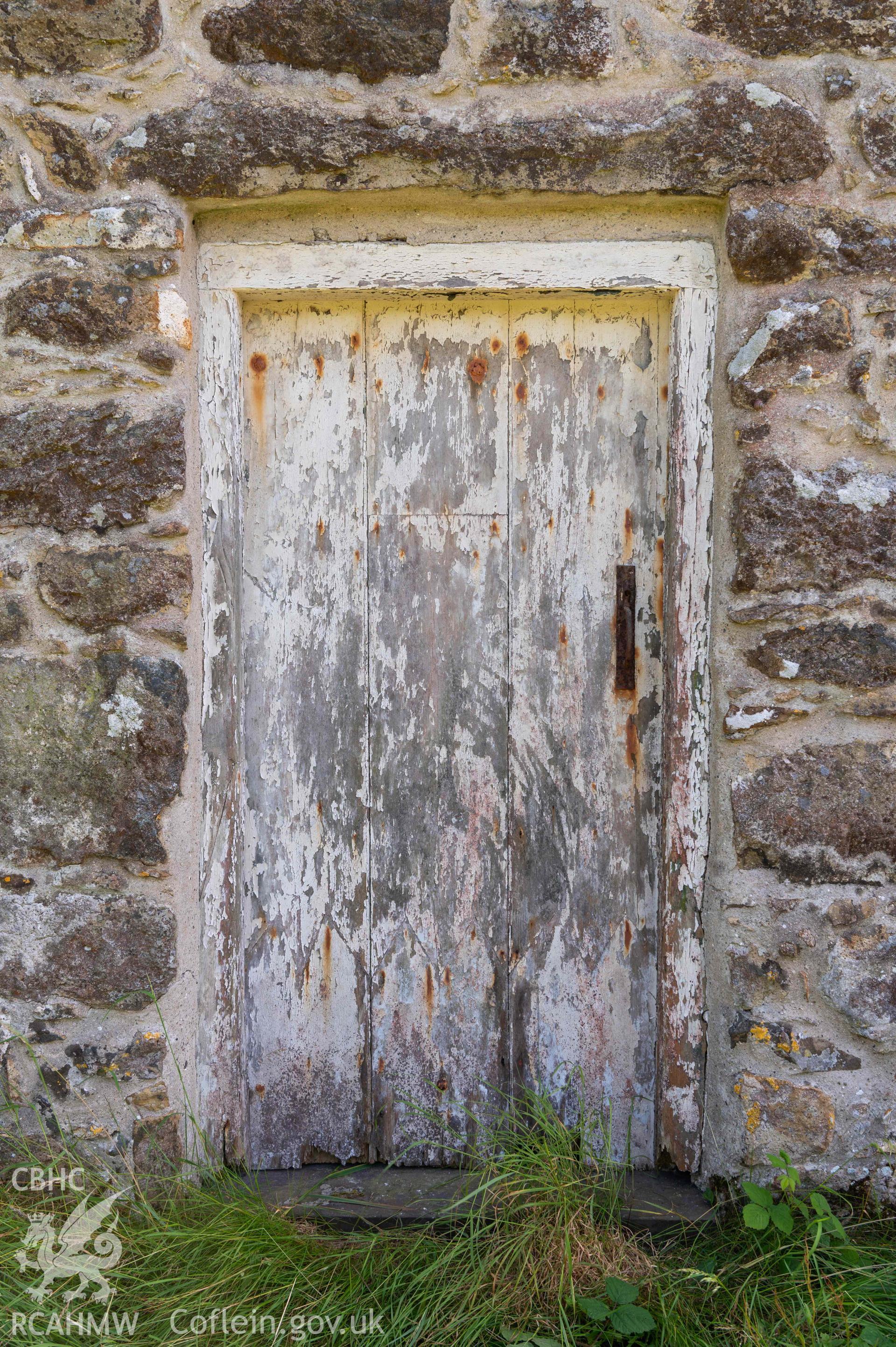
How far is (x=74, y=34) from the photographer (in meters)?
1.67

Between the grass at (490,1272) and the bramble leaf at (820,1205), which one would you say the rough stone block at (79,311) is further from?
the bramble leaf at (820,1205)

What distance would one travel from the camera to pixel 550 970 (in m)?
1.98

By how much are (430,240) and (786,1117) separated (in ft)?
5.96

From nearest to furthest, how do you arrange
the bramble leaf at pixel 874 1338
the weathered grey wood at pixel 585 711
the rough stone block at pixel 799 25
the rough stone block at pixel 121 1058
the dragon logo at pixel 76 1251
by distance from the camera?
1. the bramble leaf at pixel 874 1338
2. the dragon logo at pixel 76 1251
3. the rough stone block at pixel 799 25
4. the rough stone block at pixel 121 1058
5. the weathered grey wood at pixel 585 711

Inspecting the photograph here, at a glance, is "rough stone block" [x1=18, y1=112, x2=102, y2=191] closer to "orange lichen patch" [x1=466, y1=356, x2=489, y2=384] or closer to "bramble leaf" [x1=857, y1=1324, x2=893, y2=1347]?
"orange lichen patch" [x1=466, y1=356, x2=489, y2=384]

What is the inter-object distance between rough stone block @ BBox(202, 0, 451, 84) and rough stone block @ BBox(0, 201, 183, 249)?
336 mm

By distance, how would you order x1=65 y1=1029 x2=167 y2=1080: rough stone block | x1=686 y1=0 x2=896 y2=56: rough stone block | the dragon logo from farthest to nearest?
x1=65 y1=1029 x2=167 y2=1080: rough stone block → x1=686 y1=0 x2=896 y2=56: rough stone block → the dragon logo

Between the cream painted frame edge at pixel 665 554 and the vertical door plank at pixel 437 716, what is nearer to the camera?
the cream painted frame edge at pixel 665 554

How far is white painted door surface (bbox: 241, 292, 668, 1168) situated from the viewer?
1.92m

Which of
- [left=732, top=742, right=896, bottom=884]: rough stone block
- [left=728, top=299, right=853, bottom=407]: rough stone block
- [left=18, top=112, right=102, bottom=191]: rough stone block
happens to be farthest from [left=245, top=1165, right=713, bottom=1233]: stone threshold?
[left=18, top=112, right=102, bottom=191]: rough stone block

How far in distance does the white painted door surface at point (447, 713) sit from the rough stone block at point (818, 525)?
0.24 meters

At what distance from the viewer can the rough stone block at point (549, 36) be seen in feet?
5.46

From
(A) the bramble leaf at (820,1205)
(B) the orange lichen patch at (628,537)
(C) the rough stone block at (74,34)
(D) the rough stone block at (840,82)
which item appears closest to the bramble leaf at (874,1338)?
(A) the bramble leaf at (820,1205)

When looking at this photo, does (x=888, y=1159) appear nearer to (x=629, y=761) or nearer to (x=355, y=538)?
(x=629, y=761)
